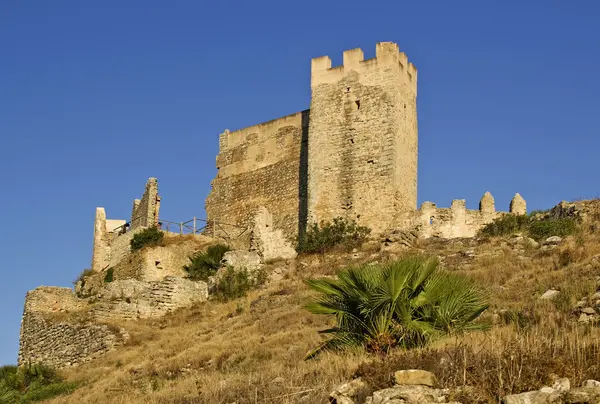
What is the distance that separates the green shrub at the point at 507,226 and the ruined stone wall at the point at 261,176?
282 inches

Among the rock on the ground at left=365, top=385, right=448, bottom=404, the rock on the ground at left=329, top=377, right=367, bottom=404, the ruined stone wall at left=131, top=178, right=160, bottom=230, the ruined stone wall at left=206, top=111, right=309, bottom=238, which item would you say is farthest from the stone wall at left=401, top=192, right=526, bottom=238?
the rock on the ground at left=365, top=385, right=448, bottom=404

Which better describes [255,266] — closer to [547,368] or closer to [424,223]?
[424,223]

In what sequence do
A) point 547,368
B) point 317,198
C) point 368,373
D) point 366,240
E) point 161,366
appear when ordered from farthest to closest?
point 317,198, point 366,240, point 161,366, point 368,373, point 547,368

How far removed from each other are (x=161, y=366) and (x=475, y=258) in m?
8.81

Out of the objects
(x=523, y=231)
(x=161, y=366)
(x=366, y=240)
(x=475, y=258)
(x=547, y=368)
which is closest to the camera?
(x=547, y=368)

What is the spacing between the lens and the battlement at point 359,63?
2981cm

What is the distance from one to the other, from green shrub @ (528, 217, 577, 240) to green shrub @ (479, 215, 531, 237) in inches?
31.3

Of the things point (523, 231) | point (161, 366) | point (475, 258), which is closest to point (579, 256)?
point (475, 258)

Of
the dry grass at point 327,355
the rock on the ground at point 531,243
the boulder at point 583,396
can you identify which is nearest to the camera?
the boulder at point 583,396

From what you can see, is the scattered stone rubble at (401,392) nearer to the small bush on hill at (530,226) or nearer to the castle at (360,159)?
the small bush on hill at (530,226)

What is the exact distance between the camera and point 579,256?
61.7 ft

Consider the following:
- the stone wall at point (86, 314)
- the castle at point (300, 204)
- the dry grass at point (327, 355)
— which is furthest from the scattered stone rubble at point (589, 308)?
the stone wall at point (86, 314)

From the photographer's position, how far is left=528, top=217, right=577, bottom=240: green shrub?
23.5 meters

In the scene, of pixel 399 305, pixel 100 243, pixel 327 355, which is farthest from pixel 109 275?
pixel 399 305
